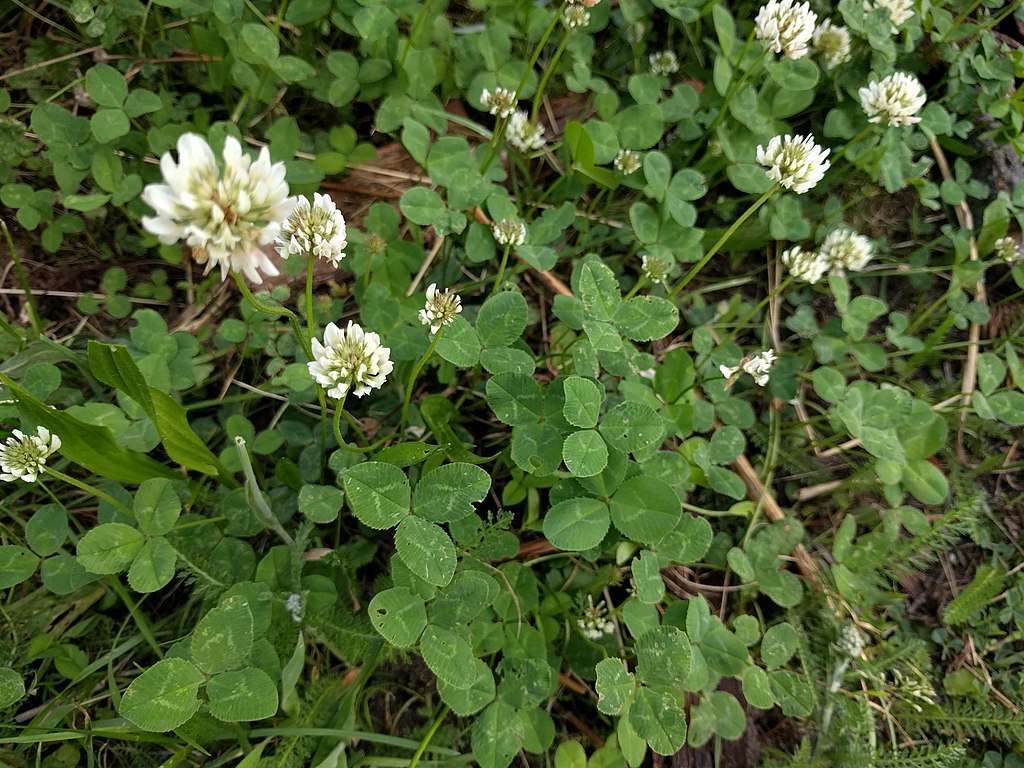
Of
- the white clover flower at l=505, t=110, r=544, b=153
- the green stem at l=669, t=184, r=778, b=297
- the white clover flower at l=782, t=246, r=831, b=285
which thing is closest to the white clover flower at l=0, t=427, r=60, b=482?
the white clover flower at l=505, t=110, r=544, b=153

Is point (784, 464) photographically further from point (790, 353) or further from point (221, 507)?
point (221, 507)

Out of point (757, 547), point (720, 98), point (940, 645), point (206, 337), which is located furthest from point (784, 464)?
point (206, 337)

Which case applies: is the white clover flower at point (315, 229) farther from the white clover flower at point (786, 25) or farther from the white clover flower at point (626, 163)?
the white clover flower at point (786, 25)

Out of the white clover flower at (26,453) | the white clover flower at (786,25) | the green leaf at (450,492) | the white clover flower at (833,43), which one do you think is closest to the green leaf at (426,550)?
the green leaf at (450,492)

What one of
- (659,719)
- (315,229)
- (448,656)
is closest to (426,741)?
(448,656)

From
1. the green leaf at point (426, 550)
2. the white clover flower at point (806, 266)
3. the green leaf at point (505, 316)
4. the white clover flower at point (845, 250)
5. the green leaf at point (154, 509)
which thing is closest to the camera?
the green leaf at point (426, 550)

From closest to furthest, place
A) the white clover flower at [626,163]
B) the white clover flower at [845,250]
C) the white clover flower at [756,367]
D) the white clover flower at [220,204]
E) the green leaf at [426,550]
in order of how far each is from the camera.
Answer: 1. the white clover flower at [220,204]
2. the green leaf at [426,550]
3. the white clover flower at [756,367]
4. the white clover flower at [626,163]
5. the white clover flower at [845,250]
